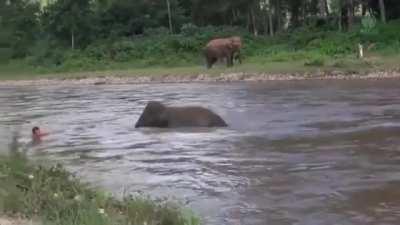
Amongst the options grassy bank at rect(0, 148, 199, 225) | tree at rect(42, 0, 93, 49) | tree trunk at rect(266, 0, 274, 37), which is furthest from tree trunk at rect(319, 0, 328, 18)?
grassy bank at rect(0, 148, 199, 225)

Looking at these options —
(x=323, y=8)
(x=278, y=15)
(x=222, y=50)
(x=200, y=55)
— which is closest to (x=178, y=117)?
(x=222, y=50)

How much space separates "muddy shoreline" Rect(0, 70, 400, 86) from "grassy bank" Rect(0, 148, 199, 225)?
981 inches

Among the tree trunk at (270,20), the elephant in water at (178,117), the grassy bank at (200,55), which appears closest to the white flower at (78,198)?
the elephant in water at (178,117)

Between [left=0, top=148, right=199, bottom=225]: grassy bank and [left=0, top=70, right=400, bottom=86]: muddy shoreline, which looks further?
[left=0, top=70, right=400, bottom=86]: muddy shoreline

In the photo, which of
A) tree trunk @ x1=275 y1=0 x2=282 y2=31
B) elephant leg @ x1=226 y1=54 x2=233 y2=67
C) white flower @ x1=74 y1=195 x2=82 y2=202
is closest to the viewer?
white flower @ x1=74 y1=195 x2=82 y2=202

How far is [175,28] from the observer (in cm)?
6016

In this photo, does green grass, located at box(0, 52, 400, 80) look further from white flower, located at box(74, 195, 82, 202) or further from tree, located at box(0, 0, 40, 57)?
white flower, located at box(74, 195, 82, 202)

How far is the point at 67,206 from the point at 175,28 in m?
52.7

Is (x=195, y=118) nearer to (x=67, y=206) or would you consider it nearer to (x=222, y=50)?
(x=67, y=206)

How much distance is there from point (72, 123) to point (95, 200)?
1335cm

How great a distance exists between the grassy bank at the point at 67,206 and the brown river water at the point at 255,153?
111 cm

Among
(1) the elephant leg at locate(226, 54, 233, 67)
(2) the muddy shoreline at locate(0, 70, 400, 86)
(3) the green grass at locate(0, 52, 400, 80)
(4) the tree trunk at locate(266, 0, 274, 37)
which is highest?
(4) the tree trunk at locate(266, 0, 274, 37)

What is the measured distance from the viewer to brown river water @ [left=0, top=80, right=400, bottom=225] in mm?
10055

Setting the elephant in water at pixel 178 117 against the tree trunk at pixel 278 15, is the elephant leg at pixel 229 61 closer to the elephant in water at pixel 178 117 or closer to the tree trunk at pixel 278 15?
the tree trunk at pixel 278 15
